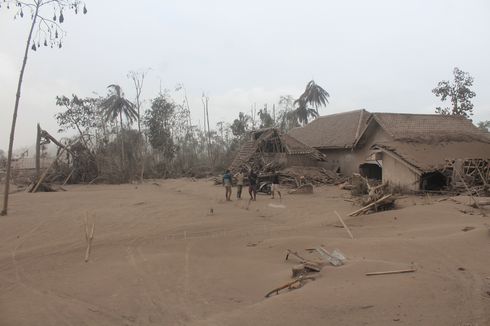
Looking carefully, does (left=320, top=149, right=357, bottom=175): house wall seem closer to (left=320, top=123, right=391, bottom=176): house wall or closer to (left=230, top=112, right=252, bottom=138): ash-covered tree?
(left=320, top=123, right=391, bottom=176): house wall

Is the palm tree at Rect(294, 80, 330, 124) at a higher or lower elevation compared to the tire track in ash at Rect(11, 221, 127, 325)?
higher

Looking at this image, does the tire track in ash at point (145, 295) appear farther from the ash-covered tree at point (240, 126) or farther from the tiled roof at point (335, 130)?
the ash-covered tree at point (240, 126)

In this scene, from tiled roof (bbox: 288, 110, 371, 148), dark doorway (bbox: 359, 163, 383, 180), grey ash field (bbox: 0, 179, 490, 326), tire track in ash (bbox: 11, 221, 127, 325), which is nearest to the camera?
grey ash field (bbox: 0, 179, 490, 326)

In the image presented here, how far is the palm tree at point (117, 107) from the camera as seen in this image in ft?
152

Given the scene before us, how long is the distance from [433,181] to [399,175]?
163 centimetres

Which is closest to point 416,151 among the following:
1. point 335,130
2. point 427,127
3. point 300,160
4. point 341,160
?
point 427,127

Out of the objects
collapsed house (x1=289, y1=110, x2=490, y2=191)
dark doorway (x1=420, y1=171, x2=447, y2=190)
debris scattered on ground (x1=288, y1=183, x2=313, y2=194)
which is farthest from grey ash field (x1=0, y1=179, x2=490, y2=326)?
debris scattered on ground (x1=288, y1=183, x2=313, y2=194)

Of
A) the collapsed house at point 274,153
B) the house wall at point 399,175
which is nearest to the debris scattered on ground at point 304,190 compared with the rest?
the house wall at point 399,175

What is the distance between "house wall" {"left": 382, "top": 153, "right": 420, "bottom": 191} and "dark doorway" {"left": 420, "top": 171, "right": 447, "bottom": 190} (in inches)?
13.3

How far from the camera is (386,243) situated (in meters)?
10.0

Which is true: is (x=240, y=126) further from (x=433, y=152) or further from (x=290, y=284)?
(x=290, y=284)

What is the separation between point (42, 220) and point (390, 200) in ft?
38.5

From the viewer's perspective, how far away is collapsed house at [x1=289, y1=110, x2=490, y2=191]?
1994cm

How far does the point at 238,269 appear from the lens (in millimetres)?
9297
